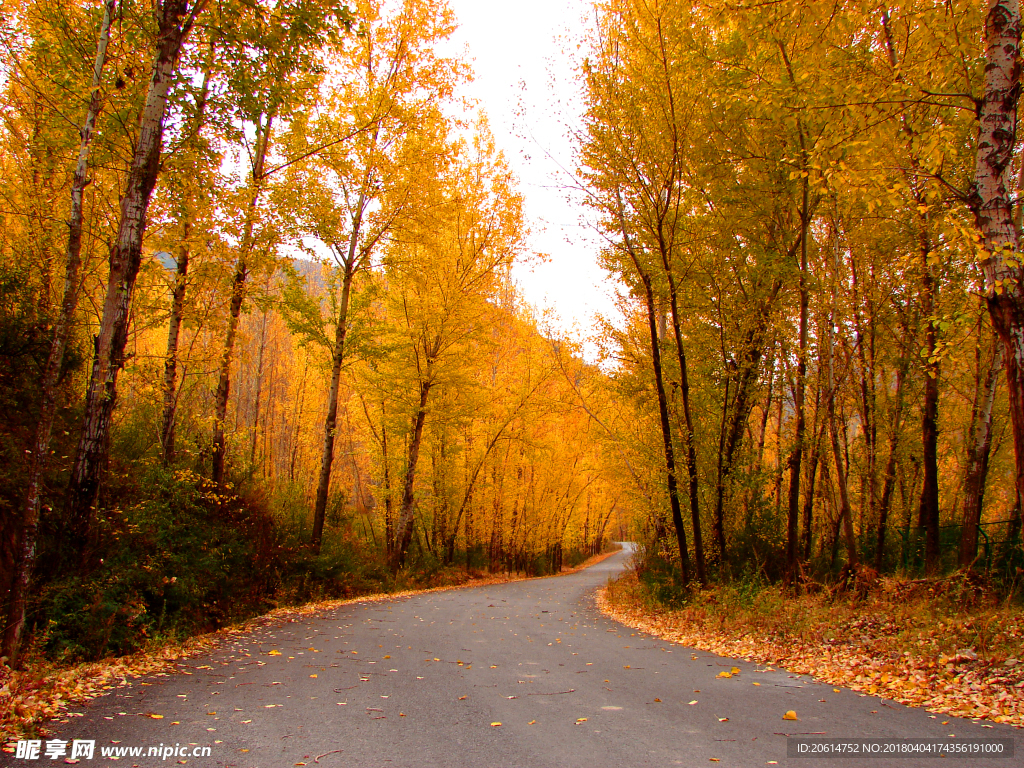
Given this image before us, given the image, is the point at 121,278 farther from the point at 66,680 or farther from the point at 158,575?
the point at 158,575

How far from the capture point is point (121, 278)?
575cm

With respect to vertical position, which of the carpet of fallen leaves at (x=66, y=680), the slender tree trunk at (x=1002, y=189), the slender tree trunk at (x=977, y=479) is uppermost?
the slender tree trunk at (x=1002, y=189)

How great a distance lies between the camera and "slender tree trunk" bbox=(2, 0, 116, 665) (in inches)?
198

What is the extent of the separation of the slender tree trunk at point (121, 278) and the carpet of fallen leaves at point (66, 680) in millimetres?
1469

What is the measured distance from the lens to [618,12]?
33.3 feet

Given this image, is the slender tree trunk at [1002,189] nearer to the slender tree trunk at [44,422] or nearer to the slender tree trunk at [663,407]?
the slender tree trunk at [663,407]

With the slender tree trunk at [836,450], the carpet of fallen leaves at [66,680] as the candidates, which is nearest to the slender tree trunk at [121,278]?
the carpet of fallen leaves at [66,680]

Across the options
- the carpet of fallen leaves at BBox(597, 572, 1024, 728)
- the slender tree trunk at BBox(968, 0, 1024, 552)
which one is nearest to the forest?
the slender tree trunk at BBox(968, 0, 1024, 552)

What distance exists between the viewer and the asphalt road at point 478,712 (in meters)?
3.54

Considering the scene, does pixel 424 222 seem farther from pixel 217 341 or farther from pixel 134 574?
pixel 134 574

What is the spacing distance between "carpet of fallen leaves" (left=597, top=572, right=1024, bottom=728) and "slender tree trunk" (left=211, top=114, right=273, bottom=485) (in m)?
8.99

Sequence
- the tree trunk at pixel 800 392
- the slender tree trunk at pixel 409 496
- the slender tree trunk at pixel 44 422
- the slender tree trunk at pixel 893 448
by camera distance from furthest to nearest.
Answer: the slender tree trunk at pixel 409 496, the slender tree trunk at pixel 893 448, the tree trunk at pixel 800 392, the slender tree trunk at pixel 44 422

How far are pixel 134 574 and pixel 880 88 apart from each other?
34.4 feet

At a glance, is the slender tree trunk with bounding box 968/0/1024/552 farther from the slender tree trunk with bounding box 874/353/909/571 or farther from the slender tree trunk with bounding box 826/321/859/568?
the slender tree trunk with bounding box 874/353/909/571
